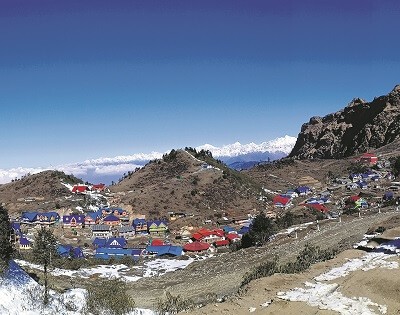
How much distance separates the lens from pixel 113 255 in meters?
89.2

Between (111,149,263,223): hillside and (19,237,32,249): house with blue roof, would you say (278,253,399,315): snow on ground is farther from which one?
(111,149,263,223): hillside

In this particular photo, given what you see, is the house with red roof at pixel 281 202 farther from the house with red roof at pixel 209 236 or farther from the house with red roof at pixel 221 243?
the house with red roof at pixel 221 243

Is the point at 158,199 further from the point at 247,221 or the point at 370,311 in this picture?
the point at 370,311

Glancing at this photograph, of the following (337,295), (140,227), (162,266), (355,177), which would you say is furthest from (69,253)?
(355,177)

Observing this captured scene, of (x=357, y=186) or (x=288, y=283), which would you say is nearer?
(x=288, y=283)

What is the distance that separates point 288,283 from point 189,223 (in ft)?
295

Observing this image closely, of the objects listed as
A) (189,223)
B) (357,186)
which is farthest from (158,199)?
(357,186)

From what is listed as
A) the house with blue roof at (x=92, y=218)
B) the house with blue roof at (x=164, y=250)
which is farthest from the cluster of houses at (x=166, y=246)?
the house with blue roof at (x=92, y=218)

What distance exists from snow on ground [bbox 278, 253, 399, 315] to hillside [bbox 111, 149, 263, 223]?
91.6 metres

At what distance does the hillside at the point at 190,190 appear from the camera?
134 meters

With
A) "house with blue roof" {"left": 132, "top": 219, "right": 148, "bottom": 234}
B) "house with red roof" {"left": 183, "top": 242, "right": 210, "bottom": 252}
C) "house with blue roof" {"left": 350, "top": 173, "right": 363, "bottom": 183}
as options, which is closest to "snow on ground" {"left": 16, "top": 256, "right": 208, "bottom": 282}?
"house with red roof" {"left": 183, "top": 242, "right": 210, "bottom": 252}

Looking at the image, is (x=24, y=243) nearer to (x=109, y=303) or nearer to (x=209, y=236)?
(x=209, y=236)

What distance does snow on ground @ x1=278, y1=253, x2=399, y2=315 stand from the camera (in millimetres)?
25558

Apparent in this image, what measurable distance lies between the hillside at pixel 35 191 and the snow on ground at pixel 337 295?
11697cm
